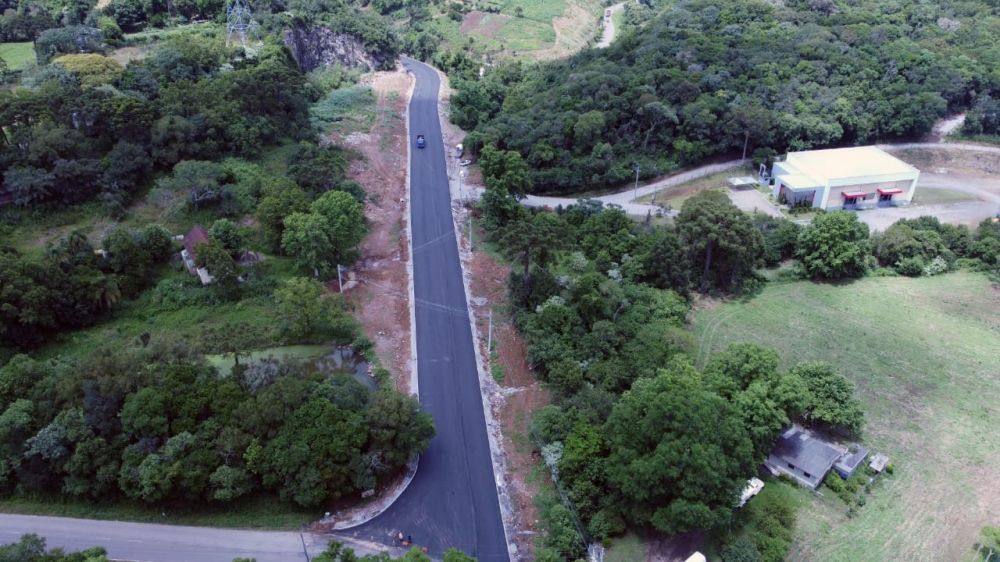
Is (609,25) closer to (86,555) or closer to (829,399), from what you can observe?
(829,399)

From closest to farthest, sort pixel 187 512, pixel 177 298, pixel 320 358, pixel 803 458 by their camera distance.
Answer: pixel 187 512
pixel 803 458
pixel 320 358
pixel 177 298

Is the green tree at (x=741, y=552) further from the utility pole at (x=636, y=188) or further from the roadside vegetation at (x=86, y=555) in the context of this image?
the utility pole at (x=636, y=188)

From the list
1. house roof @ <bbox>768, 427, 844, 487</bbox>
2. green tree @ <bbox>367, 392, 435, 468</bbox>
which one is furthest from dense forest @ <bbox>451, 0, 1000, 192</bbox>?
green tree @ <bbox>367, 392, 435, 468</bbox>

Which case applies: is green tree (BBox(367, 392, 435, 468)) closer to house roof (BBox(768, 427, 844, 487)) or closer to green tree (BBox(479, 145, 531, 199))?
house roof (BBox(768, 427, 844, 487))

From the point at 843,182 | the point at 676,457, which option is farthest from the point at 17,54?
the point at 843,182

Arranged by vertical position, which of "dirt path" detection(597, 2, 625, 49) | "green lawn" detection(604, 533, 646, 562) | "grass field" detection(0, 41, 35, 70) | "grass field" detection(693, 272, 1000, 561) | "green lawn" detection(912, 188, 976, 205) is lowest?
"grass field" detection(693, 272, 1000, 561)
